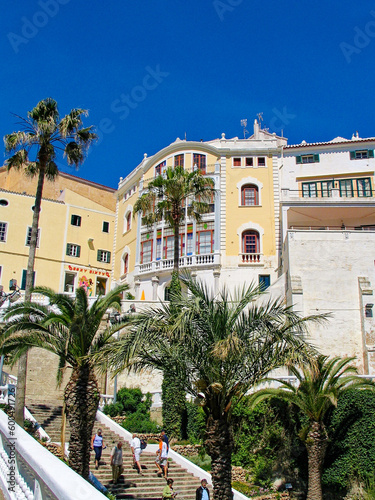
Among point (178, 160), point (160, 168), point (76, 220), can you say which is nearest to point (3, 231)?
point (76, 220)

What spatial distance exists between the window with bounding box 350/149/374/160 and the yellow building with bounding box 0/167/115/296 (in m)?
21.4

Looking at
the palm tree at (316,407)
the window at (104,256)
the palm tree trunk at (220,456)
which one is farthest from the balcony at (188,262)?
the palm tree trunk at (220,456)

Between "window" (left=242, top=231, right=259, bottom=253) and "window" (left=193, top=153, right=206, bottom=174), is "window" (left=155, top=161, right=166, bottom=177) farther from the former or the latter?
"window" (left=242, top=231, right=259, bottom=253)

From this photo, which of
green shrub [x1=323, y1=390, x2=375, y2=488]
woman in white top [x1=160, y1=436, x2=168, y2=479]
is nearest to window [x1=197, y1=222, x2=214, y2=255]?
green shrub [x1=323, y1=390, x2=375, y2=488]

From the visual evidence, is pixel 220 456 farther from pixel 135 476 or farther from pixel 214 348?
pixel 135 476

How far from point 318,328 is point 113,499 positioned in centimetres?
1524

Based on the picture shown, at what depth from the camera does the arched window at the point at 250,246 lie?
124 feet

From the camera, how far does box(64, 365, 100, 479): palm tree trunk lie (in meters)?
15.9

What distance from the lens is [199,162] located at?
135 feet

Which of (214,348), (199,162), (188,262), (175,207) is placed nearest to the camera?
(214,348)

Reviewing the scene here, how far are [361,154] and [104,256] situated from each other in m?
22.8

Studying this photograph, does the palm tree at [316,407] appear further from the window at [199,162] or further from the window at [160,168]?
the window at [160,168]

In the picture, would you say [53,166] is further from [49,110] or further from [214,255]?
[214,255]

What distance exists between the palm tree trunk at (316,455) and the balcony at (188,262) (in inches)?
793
